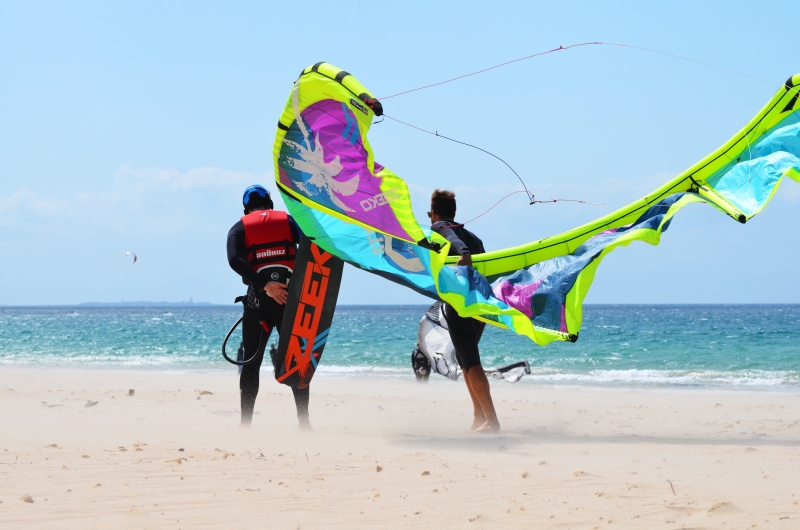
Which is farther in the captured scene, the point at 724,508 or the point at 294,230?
the point at 294,230

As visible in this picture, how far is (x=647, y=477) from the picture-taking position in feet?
11.6

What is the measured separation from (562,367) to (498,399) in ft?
28.1

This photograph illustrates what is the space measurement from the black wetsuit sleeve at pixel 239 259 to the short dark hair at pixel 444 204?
1322 mm

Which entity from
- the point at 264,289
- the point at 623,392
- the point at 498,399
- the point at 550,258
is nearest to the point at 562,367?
the point at 623,392

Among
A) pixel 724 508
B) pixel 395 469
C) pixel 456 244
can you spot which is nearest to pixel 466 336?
pixel 456 244

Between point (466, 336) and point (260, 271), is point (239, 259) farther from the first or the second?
point (466, 336)

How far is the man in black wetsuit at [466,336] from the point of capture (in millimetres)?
4934

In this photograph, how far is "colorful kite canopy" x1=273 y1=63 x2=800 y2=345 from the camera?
468cm

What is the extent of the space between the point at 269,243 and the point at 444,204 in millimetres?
1261

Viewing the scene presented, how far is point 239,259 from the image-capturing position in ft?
15.9

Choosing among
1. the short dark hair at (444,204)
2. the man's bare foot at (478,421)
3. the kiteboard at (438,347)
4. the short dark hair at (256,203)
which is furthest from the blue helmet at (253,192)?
the kiteboard at (438,347)

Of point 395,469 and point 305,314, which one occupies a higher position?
point 305,314

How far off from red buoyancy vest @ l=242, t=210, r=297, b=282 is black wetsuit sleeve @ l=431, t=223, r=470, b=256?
103 cm

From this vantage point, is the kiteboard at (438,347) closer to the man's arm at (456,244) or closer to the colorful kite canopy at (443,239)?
the colorful kite canopy at (443,239)
